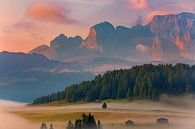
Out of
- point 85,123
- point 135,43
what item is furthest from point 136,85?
point 85,123

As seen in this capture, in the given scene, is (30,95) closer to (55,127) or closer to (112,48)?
(55,127)

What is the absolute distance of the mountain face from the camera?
376cm

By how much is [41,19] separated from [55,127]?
0.95 meters

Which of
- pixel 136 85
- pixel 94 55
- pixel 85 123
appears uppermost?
pixel 94 55

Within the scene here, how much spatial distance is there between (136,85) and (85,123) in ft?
1.80

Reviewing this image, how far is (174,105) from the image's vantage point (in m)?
3.70

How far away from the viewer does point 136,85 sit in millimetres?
3773

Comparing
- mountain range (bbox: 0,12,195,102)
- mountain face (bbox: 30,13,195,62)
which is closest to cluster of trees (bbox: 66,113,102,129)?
mountain range (bbox: 0,12,195,102)

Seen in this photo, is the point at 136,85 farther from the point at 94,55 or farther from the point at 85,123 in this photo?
the point at 85,123

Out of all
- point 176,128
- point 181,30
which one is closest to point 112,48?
point 181,30

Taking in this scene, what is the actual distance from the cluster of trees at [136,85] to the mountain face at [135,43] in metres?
0.11

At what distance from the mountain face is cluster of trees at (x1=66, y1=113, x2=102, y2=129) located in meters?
0.54

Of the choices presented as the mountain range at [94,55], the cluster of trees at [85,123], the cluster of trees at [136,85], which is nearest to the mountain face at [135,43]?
the mountain range at [94,55]

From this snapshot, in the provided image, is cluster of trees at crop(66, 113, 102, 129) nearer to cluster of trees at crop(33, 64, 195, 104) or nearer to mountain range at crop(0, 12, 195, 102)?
cluster of trees at crop(33, 64, 195, 104)
